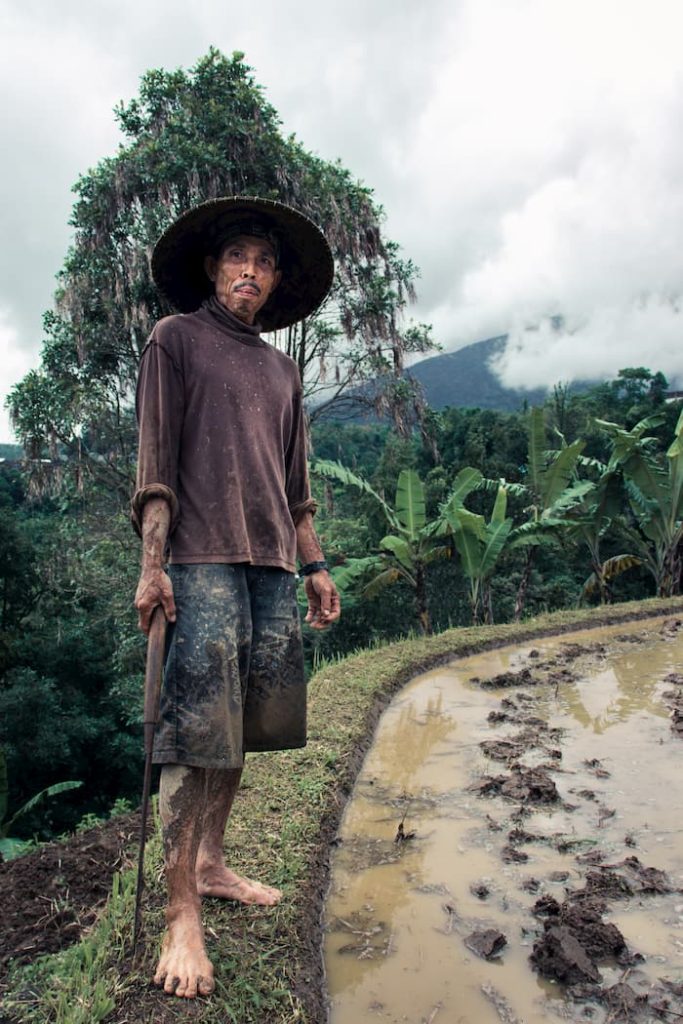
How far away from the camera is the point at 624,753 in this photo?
3.65 m

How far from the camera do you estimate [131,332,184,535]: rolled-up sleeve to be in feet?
6.19

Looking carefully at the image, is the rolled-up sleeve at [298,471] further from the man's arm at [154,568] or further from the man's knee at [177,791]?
the man's knee at [177,791]

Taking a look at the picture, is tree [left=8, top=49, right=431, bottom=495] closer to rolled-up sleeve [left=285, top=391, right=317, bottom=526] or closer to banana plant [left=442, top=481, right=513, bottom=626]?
banana plant [left=442, top=481, right=513, bottom=626]

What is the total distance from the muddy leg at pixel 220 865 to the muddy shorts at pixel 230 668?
0.54 feet

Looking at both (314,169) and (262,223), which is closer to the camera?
(262,223)

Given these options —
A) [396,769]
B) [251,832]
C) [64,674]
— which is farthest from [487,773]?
[64,674]

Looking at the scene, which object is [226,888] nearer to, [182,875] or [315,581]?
[182,875]

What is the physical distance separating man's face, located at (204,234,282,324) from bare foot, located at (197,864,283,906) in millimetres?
1576

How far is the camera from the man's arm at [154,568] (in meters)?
1.80

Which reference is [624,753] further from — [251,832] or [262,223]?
[262,223]

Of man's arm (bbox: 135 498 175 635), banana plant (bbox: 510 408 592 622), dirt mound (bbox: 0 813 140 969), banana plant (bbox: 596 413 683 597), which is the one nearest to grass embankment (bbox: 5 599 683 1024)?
dirt mound (bbox: 0 813 140 969)

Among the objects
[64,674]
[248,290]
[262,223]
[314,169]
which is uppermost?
[314,169]

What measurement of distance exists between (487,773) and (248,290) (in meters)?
2.44

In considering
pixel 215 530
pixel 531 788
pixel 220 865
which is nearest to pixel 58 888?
pixel 220 865
